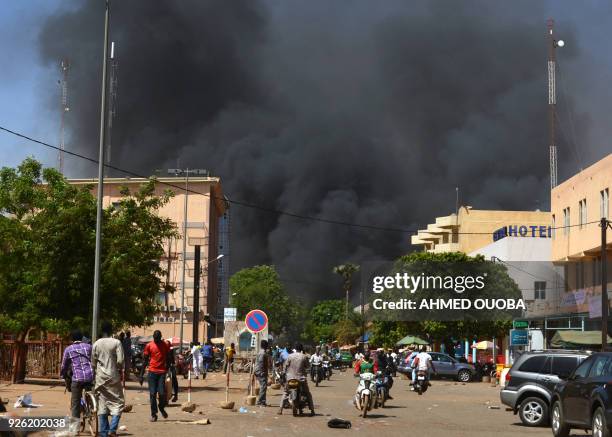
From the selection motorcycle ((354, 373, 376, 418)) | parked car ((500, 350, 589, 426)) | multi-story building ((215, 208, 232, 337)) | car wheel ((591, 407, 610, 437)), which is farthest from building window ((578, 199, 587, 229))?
multi-story building ((215, 208, 232, 337))

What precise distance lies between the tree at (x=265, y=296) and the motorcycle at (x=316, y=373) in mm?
79902

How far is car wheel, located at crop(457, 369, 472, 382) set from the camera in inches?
2224

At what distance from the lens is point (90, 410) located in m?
16.6

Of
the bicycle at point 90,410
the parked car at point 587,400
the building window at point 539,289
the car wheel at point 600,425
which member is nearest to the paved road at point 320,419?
the bicycle at point 90,410

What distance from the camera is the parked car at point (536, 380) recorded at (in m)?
22.2

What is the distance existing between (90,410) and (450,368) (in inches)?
1686

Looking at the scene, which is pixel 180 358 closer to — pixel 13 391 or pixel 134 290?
pixel 134 290

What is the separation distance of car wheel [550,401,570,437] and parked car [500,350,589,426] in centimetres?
296

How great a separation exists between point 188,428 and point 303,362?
513 cm

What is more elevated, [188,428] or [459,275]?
[459,275]

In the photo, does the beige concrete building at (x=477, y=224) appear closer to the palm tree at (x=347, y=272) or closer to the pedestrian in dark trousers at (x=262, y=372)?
the palm tree at (x=347, y=272)

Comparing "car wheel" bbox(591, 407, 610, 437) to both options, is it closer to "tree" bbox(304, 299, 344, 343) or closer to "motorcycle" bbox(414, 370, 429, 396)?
"motorcycle" bbox(414, 370, 429, 396)

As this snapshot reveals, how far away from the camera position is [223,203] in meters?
114

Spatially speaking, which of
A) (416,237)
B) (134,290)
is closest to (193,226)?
(416,237)
